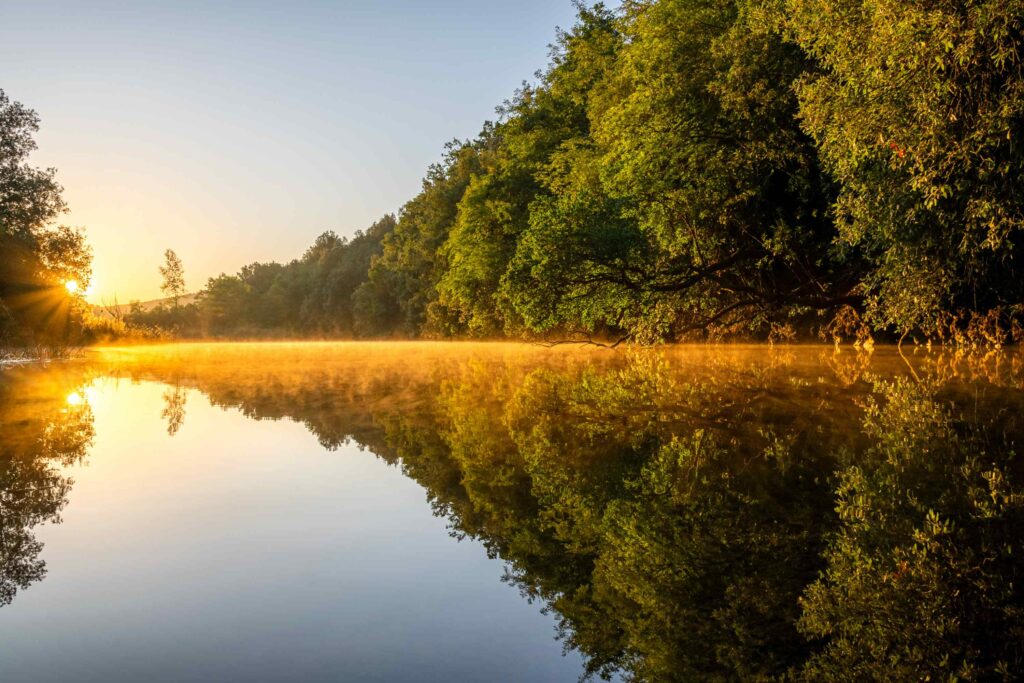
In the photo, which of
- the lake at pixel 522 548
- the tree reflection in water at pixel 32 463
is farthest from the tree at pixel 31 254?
the lake at pixel 522 548

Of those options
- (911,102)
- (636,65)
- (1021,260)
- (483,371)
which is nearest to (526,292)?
(483,371)

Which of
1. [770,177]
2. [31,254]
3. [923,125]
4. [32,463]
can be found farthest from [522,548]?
[31,254]

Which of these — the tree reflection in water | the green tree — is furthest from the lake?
the green tree

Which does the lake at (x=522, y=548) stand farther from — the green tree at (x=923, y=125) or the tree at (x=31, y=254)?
the tree at (x=31, y=254)

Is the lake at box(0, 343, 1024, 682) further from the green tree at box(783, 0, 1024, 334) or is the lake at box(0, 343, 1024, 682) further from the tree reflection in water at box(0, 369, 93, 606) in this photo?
the green tree at box(783, 0, 1024, 334)

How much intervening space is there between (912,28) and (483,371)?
467 inches

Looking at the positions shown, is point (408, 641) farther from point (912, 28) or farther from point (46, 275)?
point (46, 275)

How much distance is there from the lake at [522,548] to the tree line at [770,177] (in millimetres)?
5598

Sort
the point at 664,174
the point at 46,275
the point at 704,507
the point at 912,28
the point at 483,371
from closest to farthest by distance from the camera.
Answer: the point at 704,507 → the point at 912,28 → the point at 483,371 → the point at 664,174 → the point at 46,275

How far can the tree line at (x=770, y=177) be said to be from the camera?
11.7 metres

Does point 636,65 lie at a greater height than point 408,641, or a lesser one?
greater

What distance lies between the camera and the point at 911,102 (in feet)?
39.1

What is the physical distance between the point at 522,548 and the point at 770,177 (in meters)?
20.2

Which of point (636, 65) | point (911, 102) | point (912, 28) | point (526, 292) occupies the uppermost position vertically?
point (636, 65)
